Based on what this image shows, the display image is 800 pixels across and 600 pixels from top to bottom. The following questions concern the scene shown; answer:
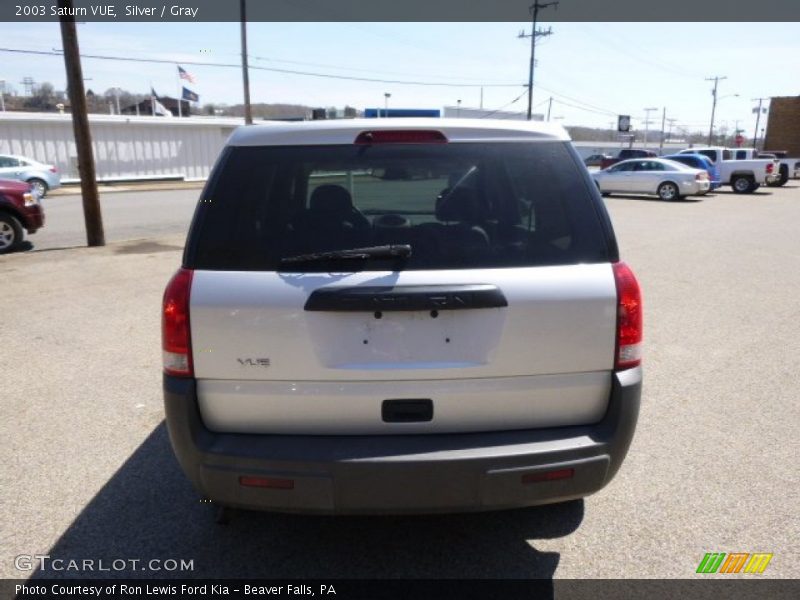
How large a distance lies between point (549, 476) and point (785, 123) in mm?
65527

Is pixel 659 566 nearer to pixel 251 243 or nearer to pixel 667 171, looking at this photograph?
pixel 251 243

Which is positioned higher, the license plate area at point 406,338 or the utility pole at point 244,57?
the utility pole at point 244,57

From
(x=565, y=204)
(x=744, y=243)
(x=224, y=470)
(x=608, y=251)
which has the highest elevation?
(x=565, y=204)

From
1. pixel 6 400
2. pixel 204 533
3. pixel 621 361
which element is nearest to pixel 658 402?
pixel 621 361

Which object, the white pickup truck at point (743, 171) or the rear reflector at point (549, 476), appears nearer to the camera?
the rear reflector at point (549, 476)

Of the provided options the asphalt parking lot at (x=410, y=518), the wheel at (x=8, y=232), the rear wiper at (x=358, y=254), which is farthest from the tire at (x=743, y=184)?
the rear wiper at (x=358, y=254)

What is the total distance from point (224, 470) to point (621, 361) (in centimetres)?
163

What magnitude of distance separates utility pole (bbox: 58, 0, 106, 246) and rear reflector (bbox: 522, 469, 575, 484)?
1088cm

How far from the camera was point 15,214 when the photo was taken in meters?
10.9

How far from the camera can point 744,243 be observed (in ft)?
42.2

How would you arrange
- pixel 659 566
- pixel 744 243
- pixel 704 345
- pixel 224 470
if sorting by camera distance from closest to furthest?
pixel 224 470 < pixel 659 566 < pixel 704 345 < pixel 744 243

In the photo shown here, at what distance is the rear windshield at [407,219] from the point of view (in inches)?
97.5

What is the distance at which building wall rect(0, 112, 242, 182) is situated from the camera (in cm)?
2850
